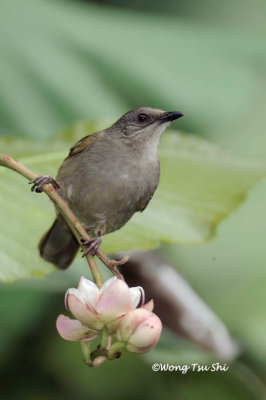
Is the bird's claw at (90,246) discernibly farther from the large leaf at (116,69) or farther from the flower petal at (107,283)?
the large leaf at (116,69)

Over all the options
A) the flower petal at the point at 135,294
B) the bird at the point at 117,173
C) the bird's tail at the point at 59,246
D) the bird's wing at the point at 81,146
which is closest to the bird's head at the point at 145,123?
the bird at the point at 117,173

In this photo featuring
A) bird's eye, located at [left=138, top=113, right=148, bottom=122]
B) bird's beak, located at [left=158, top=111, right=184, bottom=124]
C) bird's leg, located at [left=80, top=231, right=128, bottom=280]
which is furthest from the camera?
bird's eye, located at [left=138, top=113, right=148, bottom=122]

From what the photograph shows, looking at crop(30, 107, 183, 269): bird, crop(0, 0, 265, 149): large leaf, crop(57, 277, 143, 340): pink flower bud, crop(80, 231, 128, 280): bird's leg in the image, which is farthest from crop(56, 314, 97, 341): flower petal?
crop(0, 0, 265, 149): large leaf

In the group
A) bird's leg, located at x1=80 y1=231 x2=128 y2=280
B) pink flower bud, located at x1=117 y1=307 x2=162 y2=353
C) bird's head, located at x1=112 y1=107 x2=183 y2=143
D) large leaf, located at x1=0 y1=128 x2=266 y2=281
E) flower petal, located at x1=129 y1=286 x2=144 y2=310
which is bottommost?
large leaf, located at x1=0 y1=128 x2=266 y2=281

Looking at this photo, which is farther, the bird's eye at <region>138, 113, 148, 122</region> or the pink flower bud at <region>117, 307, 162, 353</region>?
the bird's eye at <region>138, 113, 148, 122</region>

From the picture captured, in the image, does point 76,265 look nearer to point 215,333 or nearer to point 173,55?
point 215,333

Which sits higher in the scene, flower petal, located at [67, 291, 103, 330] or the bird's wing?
the bird's wing

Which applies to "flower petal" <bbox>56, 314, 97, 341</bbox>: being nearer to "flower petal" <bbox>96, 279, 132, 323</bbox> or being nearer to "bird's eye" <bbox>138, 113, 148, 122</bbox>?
"flower petal" <bbox>96, 279, 132, 323</bbox>
